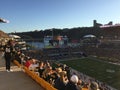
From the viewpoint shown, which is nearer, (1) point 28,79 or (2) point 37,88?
(2) point 37,88

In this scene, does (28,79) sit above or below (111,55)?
A: above

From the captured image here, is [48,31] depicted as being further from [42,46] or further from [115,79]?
[115,79]

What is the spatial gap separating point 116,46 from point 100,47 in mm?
4208

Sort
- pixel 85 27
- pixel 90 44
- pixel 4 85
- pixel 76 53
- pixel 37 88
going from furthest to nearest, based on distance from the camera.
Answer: pixel 85 27, pixel 90 44, pixel 76 53, pixel 4 85, pixel 37 88

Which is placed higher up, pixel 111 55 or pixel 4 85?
pixel 4 85

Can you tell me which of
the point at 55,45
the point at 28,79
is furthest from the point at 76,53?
the point at 28,79

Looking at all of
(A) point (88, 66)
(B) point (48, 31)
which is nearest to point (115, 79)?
(A) point (88, 66)

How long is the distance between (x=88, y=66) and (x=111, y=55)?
12473mm

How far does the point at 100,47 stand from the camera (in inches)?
2494

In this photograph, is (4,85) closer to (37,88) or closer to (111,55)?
(37,88)

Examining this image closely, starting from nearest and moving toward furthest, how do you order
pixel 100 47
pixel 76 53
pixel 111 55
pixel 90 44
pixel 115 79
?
pixel 115 79 → pixel 111 55 → pixel 76 53 → pixel 100 47 → pixel 90 44

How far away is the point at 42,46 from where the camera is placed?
67.0 m

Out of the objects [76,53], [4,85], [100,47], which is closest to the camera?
[4,85]

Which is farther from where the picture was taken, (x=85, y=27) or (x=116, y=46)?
(x=85, y=27)
